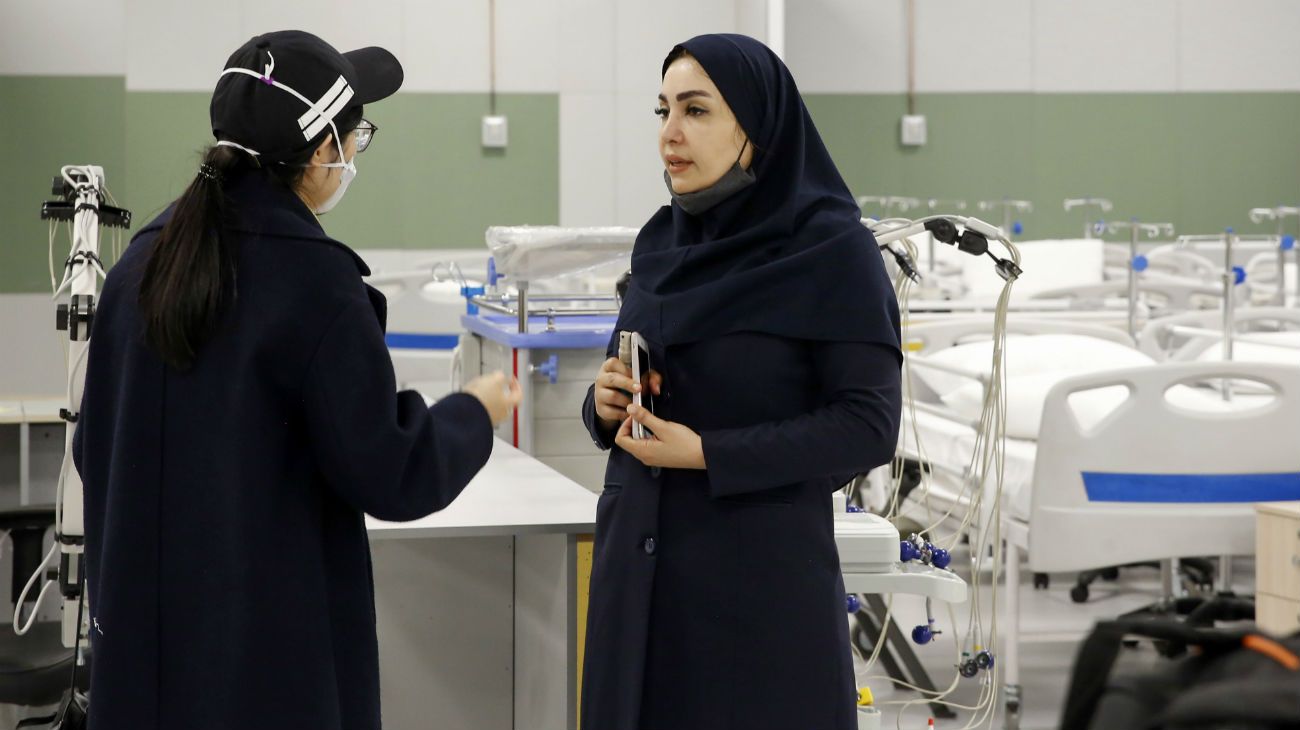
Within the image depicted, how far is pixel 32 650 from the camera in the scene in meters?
2.65

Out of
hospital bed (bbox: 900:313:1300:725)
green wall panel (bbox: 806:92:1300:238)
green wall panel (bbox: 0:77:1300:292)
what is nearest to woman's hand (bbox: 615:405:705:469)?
hospital bed (bbox: 900:313:1300:725)

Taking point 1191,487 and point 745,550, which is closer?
point 745,550

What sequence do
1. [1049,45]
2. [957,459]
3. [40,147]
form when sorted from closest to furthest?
[957,459] → [40,147] → [1049,45]

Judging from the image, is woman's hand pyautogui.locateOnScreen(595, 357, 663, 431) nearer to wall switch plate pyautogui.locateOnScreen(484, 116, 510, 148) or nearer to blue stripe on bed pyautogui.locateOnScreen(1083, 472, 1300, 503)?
blue stripe on bed pyautogui.locateOnScreen(1083, 472, 1300, 503)

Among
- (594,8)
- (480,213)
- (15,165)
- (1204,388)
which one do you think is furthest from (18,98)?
(1204,388)

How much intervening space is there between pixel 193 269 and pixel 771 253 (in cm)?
66

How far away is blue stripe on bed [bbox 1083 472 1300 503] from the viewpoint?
11.2 feet

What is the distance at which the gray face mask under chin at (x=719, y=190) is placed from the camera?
1.73m

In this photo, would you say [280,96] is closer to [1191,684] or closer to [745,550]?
[745,550]

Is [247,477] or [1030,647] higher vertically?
[247,477]

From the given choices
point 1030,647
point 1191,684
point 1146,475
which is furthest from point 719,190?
point 1030,647

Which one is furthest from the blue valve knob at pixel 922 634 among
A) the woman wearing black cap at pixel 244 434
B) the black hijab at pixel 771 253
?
the woman wearing black cap at pixel 244 434

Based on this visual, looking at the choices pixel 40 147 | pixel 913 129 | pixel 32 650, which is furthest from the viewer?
pixel 913 129

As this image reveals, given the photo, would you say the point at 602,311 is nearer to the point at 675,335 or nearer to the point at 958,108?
the point at 675,335
